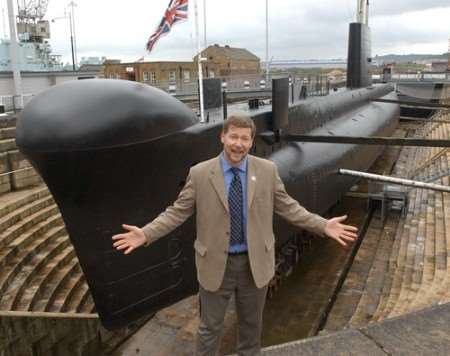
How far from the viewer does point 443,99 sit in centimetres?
3491

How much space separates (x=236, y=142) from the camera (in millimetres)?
2865

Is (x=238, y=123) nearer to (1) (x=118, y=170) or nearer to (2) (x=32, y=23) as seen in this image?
(1) (x=118, y=170)

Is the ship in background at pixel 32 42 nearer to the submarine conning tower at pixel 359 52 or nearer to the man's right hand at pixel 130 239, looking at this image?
the submarine conning tower at pixel 359 52

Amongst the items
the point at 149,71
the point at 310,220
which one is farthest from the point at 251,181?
the point at 149,71

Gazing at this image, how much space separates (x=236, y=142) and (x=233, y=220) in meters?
0.50

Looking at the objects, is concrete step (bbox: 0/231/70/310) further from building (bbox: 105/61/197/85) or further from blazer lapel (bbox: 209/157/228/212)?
building (bbox: 105/61/197/85)

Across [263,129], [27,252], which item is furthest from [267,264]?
[27,252]

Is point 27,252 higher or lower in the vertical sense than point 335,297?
higher

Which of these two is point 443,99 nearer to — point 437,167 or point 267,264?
point 437,167

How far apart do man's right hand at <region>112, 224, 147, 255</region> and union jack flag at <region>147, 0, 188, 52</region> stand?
15.5 feet

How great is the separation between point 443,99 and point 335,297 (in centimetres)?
3090

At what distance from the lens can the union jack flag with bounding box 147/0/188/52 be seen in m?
6.70

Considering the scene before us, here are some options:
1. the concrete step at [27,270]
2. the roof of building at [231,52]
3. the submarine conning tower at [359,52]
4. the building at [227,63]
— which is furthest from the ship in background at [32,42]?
the concrete step at [27,270]

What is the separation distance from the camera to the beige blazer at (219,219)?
2.88m
